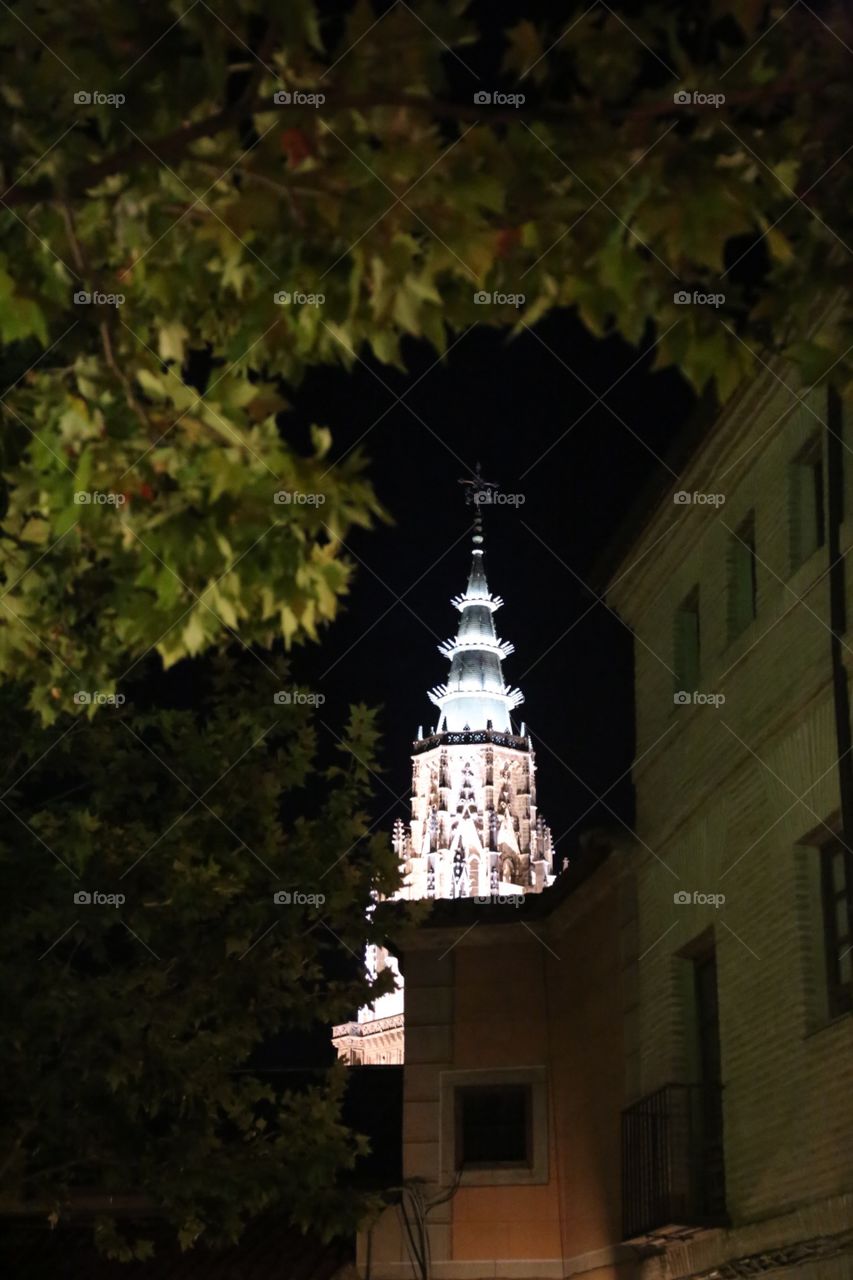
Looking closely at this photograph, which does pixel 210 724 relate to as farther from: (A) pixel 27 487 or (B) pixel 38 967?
(A) pixel 27 487

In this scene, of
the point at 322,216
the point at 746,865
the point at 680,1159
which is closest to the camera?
the point at 322,216

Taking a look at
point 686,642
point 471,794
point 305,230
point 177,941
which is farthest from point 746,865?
point 471,794

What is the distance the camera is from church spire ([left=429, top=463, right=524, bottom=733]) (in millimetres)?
117562

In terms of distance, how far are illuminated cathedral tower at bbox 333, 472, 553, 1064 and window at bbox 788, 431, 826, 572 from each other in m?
100

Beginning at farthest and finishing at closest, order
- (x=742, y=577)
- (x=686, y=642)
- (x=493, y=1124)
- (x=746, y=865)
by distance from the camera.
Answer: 1. (x=493, y=1124)
2. (x=686, y=642)
3. (x=742, y=577)
4. (x=746, y=865)

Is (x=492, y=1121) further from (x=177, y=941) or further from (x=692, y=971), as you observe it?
(x=177, y=941)

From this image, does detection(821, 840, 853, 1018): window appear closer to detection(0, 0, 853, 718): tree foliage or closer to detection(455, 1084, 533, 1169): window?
detection(0, 0, 853, 718): tree foliage

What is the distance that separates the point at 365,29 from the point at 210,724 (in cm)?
898

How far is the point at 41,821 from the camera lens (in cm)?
1291

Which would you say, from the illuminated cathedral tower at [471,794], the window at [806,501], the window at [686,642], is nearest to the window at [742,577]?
the window at [806,501]

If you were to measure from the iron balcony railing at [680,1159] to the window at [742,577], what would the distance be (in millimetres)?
3477

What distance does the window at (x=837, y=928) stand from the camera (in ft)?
35.1

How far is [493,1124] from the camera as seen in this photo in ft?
57.5

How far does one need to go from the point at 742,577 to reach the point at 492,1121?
6.83 m
